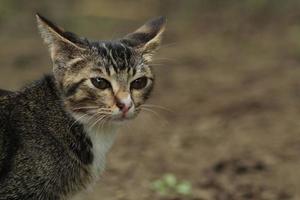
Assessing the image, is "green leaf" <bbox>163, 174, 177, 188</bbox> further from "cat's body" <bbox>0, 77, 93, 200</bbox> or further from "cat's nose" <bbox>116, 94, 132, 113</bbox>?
"cat's nose" <bbox>116, 94, 132, 113</bbox>

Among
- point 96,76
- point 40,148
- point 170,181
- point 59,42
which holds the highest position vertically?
point 59,42

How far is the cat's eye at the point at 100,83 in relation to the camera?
4.88 m

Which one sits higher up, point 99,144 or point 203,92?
point 203,92

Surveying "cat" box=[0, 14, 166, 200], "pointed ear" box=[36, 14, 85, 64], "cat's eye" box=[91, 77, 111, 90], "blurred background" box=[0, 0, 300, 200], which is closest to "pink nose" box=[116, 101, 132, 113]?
"cat" box=[0, 14, 166, 200]

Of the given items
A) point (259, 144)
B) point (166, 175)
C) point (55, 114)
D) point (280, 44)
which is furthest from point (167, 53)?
point (55, 114)

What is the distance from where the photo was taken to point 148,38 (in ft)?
17.6

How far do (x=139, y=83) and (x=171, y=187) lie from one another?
1.51 m

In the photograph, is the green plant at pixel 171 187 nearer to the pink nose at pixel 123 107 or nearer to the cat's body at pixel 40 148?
the cat's body at pixel 40 148

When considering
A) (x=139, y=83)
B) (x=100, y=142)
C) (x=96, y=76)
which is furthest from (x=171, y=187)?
(x=96, y=76)

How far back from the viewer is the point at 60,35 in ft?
15.8

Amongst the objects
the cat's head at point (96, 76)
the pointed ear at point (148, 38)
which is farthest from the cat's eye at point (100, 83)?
the pointed ear at point (148, 38)

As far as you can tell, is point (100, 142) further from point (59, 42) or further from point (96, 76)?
point (59, 42)

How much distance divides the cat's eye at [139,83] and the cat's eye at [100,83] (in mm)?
208

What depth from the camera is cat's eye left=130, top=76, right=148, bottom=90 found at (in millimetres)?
5039
